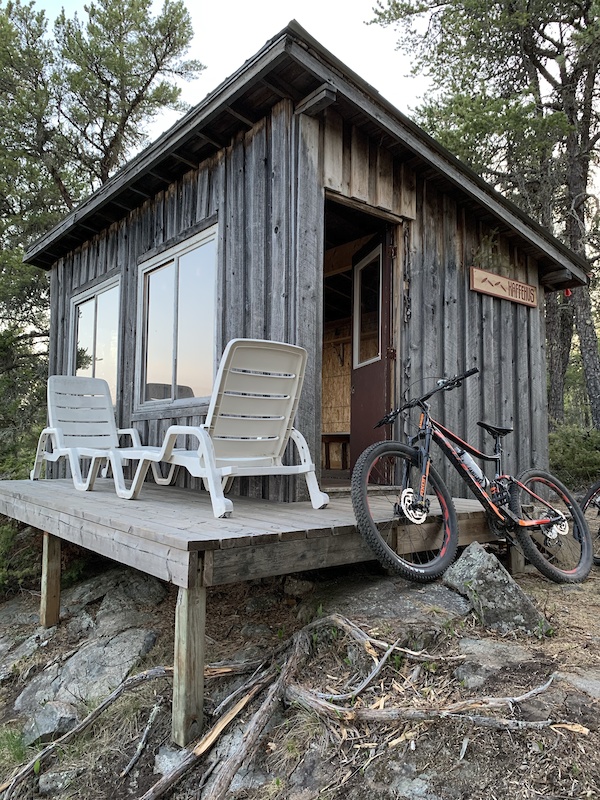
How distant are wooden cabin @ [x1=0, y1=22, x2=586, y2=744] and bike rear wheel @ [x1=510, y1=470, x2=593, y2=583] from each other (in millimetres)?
306

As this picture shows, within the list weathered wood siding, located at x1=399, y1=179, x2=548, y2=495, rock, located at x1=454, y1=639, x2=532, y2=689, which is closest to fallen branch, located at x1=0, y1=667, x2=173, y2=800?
rock, located at x1=454, y1=639, x2=532, y2=689

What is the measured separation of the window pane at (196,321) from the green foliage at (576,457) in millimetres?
6065

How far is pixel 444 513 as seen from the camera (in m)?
3.00

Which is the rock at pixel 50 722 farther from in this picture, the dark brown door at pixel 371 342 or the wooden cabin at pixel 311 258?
the dark brown door at pixel 371 342

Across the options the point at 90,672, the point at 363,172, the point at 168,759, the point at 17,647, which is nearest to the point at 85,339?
the point at 17,647

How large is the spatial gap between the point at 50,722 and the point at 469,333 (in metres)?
4.20

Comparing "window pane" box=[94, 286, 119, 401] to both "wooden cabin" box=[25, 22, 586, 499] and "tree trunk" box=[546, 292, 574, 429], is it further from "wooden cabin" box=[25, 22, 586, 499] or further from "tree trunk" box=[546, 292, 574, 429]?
"tree trunk" box=[546, 292, 574, 429]

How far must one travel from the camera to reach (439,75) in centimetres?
1127

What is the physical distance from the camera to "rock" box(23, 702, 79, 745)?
2.65 meters

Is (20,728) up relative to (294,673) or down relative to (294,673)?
down

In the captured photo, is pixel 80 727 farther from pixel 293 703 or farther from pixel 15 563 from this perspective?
pixel 15 563

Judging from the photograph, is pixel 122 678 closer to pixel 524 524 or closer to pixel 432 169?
pixel 524 524

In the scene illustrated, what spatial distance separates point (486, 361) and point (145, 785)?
169 inches

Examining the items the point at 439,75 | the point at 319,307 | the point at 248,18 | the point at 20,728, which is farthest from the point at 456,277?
the point at 248,18
